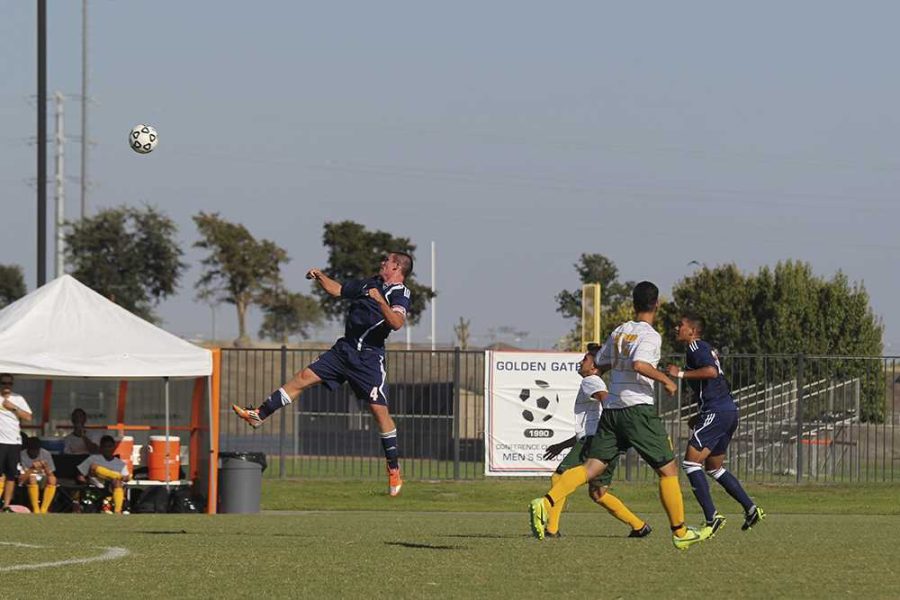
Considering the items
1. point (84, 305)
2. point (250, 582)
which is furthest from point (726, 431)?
point (84, 305)

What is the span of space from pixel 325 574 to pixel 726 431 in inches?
214

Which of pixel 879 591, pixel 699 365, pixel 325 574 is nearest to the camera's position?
pixel 879 591

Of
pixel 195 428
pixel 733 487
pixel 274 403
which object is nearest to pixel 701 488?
pixel 733 487

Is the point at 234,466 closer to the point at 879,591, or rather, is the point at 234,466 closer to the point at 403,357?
the point at 403,357

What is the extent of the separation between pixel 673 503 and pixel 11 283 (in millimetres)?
89458

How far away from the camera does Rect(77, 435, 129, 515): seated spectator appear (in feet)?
73.5

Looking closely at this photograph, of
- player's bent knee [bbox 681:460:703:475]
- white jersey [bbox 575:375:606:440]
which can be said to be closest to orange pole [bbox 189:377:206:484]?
white jersey [bbox 575:375:606:440]

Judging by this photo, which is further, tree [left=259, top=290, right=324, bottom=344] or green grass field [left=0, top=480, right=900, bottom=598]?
tree [left=259, top=290, right=324, bottom=344]

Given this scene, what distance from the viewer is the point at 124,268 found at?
60.6 m

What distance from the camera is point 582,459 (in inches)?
575

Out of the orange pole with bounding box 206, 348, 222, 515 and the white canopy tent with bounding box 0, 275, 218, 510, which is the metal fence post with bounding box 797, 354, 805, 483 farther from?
the white canopy tent with bounding box 0, 275, 218, 510

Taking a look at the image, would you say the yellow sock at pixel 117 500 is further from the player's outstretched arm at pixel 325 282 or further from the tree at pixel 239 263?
the tree at pixel 239 263

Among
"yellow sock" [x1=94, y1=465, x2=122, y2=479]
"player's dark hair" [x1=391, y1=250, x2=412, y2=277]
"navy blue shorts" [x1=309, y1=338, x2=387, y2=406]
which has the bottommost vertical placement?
"yellow sock" [x1=94, y1=465, x2=122, y2=479]

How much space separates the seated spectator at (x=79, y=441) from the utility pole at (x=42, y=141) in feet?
14.4
